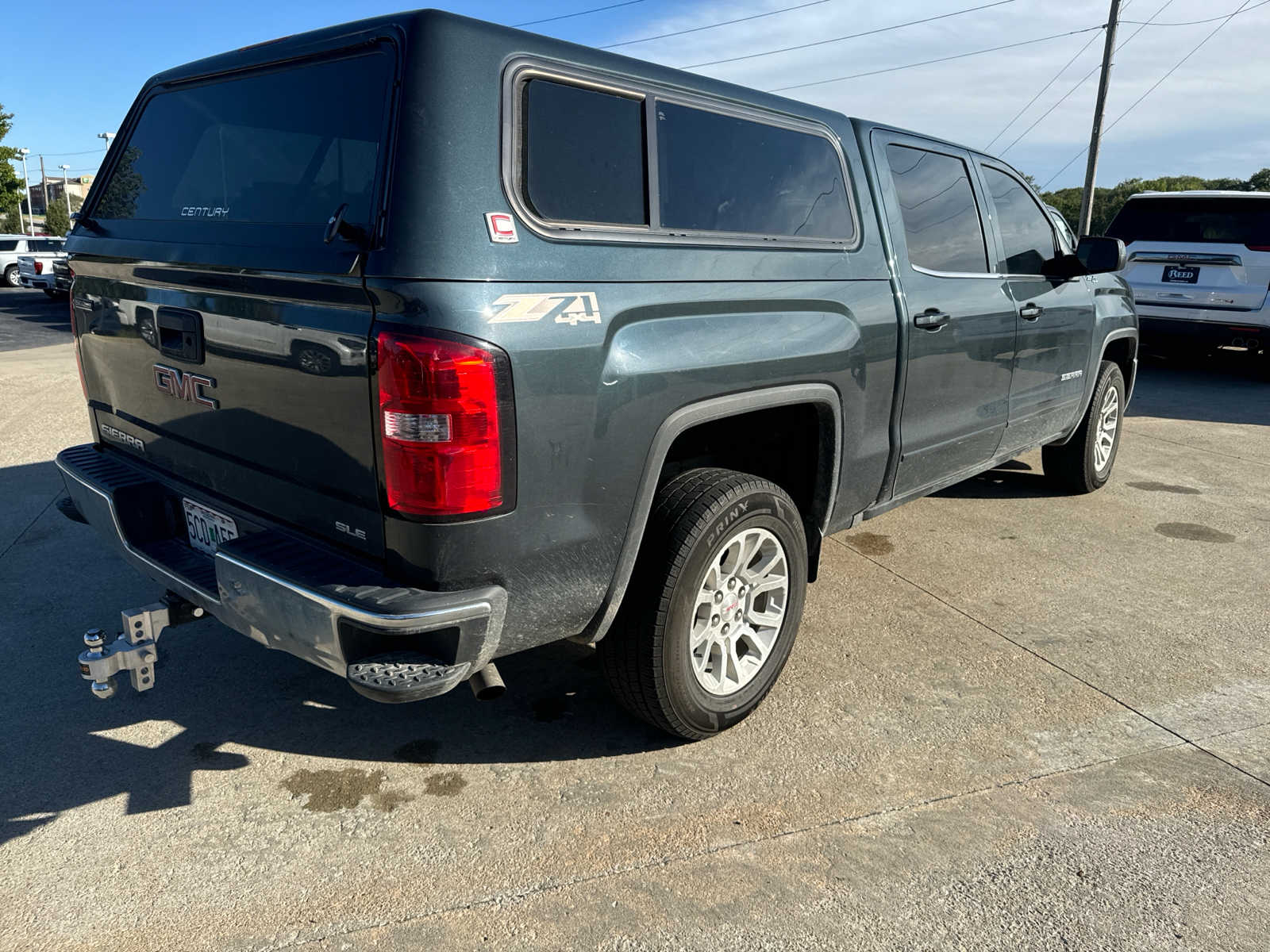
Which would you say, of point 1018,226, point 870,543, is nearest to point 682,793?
point 870,543

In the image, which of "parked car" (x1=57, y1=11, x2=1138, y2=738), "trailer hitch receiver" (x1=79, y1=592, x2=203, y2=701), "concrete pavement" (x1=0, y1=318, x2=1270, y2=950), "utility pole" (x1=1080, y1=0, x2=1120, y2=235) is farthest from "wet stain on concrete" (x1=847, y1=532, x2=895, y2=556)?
"utility pole" (x1=1080, y1=0, x2=1120, y2=235)

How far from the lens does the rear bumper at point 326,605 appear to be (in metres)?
2.19

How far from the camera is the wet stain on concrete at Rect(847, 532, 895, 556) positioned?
15.9 feet

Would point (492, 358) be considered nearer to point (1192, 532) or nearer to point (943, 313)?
point (943, 313)

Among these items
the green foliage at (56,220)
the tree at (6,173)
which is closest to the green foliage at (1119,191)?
the tree at (6,173)

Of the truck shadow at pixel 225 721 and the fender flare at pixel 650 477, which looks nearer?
the fender flare at pixel 650 477

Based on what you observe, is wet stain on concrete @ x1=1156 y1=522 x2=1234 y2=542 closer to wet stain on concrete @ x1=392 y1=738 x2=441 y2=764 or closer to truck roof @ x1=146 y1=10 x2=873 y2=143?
truck roof @ x1=146 y1=10 x2=873 y2=143

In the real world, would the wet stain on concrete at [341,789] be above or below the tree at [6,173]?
below

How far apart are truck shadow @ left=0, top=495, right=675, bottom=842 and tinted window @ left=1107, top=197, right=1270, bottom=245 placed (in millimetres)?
8863

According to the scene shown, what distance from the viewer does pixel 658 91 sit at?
2.77 meters

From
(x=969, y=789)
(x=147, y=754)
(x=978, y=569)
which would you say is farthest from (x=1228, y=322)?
(x=147, y=754)

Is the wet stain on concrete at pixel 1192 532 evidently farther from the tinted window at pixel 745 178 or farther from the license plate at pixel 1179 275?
the license plate at pixel 1179 275

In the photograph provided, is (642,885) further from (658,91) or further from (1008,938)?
(658,91)

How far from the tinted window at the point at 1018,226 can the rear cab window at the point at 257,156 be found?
307 centimetres
